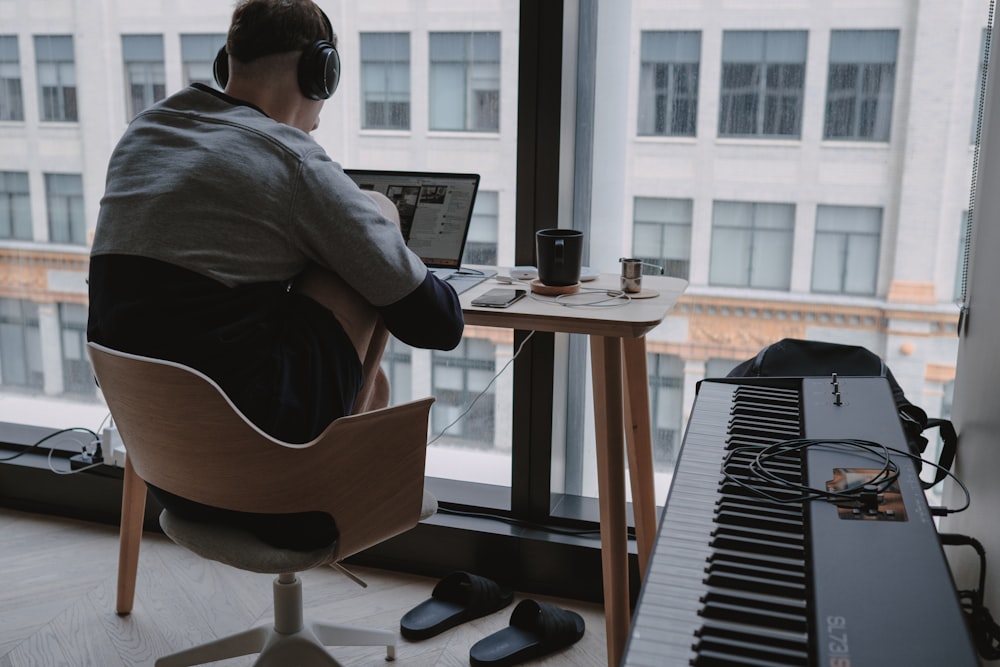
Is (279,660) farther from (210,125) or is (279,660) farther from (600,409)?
(210,125)

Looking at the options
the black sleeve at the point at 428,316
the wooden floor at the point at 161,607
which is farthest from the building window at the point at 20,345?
the black sleeve at the point at 428,316

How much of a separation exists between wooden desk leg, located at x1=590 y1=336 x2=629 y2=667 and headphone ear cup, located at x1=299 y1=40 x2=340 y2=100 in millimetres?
623

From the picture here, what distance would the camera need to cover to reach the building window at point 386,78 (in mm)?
2223

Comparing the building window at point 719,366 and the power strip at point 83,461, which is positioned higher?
the building window at point 719,366

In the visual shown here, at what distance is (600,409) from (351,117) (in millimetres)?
1029

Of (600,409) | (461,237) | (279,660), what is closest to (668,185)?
(461,237)

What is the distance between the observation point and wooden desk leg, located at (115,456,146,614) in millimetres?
2002

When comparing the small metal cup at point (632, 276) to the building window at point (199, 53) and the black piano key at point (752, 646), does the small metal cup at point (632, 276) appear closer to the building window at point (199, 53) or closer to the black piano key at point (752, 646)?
the black piano key at point (752, 646)

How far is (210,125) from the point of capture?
135cm

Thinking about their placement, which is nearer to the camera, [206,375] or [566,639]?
[206,375]

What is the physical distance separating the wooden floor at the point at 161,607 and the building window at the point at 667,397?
1.40 ft

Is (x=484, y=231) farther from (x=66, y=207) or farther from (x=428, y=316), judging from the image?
(x=66, y=207)

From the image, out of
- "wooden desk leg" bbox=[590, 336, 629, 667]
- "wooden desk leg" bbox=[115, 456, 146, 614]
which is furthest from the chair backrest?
"wooden desk leg" bbox=[115, 456, 146, 614]

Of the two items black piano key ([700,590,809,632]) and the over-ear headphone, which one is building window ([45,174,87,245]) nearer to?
the over-ear headphone
